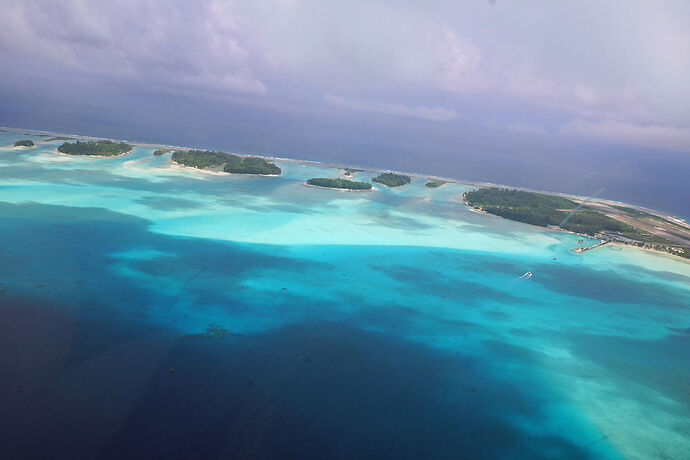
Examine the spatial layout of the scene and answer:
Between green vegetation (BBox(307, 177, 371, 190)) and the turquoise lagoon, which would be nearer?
the turquoise lagoon

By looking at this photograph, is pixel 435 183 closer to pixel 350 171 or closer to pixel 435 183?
pixel 435 183

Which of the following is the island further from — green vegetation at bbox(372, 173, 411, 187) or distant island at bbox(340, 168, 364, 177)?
distant island at bbox(340, 168, 364, 177)

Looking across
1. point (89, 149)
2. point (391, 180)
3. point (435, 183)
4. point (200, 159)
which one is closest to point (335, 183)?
point (391, 180)

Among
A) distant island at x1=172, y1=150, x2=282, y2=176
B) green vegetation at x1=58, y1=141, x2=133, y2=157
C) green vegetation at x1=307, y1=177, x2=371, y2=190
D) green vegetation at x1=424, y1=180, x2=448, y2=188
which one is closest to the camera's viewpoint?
green vegetation at x1=58, y1=141, x2=133, y2=157

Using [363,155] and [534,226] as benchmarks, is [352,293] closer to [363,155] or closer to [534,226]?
[534,226]

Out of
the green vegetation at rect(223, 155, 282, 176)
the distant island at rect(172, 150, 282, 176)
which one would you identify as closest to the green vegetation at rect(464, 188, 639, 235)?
the green vegetation at rect(223, 155, 282, 176)

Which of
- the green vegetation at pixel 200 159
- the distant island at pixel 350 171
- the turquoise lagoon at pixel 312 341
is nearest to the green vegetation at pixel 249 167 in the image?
the green vegetation at pixel 200 159

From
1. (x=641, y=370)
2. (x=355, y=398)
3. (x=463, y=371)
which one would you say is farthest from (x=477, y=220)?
(x=355, y=398)
